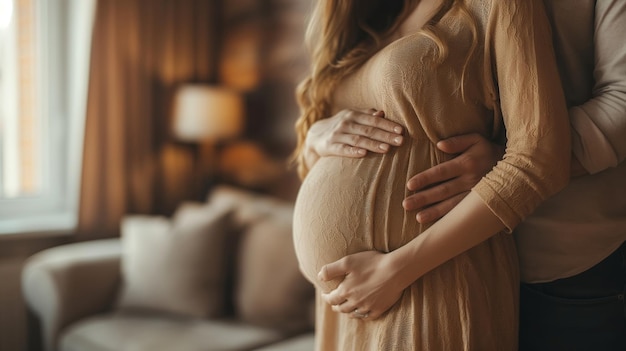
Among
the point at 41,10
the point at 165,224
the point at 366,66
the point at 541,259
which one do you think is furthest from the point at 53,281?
the point at 541,259

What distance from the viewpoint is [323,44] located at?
1.20m

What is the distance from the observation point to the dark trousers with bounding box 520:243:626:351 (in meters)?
0.95

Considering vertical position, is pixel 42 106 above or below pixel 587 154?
below

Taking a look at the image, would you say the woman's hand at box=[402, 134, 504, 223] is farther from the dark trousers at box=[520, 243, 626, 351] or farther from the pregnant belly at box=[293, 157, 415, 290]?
the dark trousers at box=[520, 243, 626, 351]

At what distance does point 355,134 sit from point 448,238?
9.6 inches

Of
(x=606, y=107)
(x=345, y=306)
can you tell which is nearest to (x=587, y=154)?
(x=606, y=107)

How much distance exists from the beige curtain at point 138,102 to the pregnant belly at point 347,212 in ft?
7.47

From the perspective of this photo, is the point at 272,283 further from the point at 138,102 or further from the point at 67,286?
the point at 138,102

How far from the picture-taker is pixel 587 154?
887mm

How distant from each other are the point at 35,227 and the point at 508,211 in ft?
8.66

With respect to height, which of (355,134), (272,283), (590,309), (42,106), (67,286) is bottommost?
(67,286)

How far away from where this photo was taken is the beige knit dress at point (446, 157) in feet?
2.84

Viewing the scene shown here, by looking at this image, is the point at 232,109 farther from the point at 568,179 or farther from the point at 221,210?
the point at 568,179

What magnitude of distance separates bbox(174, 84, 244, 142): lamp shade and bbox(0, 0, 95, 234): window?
502 mm
